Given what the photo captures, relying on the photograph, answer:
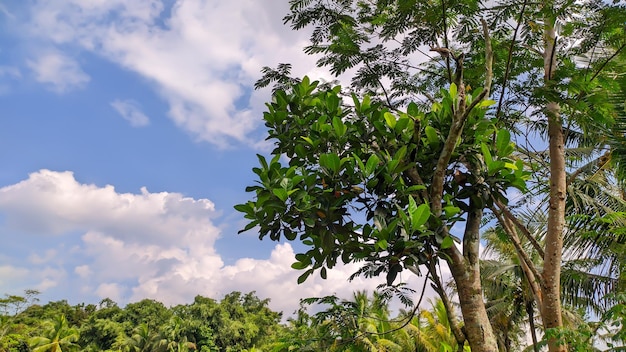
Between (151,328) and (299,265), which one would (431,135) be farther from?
(151,328)

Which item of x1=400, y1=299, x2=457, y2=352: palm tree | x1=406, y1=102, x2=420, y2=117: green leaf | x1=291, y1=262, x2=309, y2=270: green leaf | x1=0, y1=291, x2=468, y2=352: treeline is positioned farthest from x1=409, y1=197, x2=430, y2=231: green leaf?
x1=0, y1=291, x2=468, y2=352: treeline

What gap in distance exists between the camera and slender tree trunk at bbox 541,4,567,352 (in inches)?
161

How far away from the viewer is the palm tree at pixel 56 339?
2284cm

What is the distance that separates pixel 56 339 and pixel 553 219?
2534cm

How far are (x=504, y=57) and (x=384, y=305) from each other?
111 inches

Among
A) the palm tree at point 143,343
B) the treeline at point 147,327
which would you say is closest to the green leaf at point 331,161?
the treeline at point 147,327

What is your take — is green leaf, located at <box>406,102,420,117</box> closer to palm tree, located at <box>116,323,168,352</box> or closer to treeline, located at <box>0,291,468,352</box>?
treeline, located at <box>0,291,468,352</box>

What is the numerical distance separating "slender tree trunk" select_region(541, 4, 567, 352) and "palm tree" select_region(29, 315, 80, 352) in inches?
958

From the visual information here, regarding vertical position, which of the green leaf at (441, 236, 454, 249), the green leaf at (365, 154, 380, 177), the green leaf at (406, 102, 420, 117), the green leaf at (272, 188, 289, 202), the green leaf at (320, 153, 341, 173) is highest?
the green leaf at (406, 102, 420, 117)

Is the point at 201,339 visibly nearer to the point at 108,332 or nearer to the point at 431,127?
the point at 108,332

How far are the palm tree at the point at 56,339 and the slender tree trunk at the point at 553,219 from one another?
24.3 metres

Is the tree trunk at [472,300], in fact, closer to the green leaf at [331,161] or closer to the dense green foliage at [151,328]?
the green leaf at [331,161]

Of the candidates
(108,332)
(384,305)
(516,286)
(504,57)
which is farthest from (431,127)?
(108,332)

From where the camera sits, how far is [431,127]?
9.79ft
